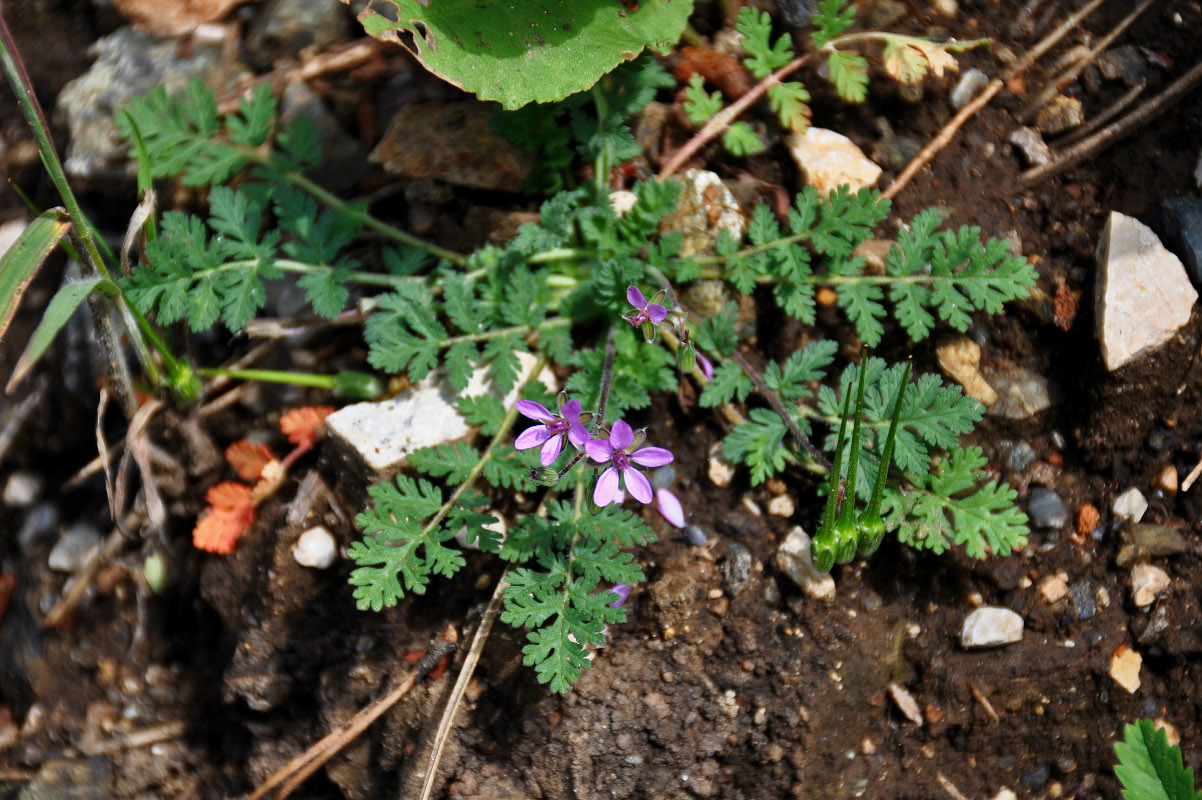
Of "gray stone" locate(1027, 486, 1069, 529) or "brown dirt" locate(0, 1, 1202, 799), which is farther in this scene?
"gray stone" locate(1027, 486, 1069, 529)

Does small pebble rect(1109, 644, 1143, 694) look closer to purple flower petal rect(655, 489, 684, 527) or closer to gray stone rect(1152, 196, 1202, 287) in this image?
gray stone rect(1152, 196, 1202, 287)

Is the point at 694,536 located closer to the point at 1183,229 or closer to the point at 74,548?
the point at 1183,229

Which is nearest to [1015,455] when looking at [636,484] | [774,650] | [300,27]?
[774,650]

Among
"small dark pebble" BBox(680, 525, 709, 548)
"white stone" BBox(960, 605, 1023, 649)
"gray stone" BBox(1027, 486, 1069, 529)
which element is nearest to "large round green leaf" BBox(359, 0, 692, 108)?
"small dark pebble" BBox(680, 525, 709, 548)

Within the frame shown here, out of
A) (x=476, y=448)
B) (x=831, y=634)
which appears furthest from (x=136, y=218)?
(x=831, y=634)

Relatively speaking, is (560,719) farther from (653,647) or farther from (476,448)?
(476,448)

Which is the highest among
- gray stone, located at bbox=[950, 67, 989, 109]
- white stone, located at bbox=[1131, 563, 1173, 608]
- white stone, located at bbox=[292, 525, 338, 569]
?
gray stone, located at bbox=[950, 67, 989, 109]
